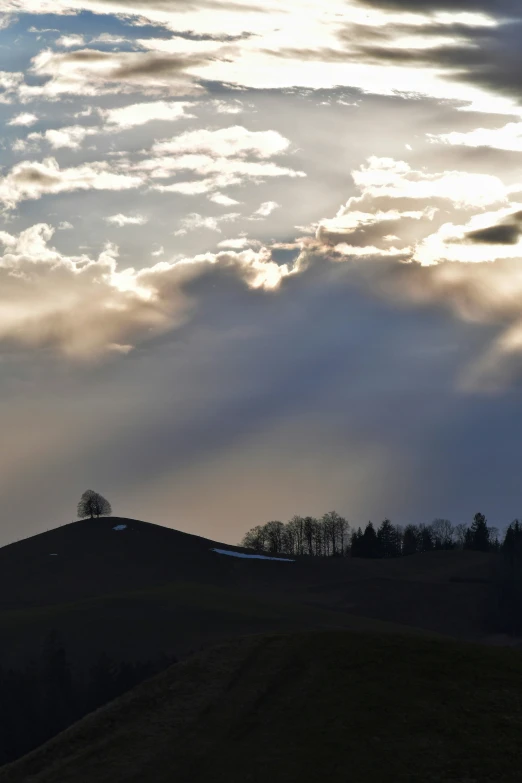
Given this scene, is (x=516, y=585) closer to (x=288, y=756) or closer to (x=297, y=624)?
(x=297, y=624)

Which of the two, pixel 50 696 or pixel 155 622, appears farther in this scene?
pixel 155 622

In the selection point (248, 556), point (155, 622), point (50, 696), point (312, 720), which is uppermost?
point (248, 556)

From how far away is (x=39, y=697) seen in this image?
87.6 metres

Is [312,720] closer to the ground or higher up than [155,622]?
closer to the ground

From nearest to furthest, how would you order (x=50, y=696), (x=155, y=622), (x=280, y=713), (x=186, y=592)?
(x=280, y=713), (x=50, y=696), (x=155, y=622), (x=186, y=592)

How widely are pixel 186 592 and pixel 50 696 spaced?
162ft

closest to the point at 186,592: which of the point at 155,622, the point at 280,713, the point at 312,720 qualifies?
the point at 155,622

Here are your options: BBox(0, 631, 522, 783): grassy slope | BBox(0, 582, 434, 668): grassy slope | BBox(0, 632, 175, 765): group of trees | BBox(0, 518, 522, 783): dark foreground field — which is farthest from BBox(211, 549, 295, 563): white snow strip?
BBox(0, 631, 522, 783): grassy slope

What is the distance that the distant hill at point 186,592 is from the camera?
112 m

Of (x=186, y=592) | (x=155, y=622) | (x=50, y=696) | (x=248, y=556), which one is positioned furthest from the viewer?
(x=248, y=556)

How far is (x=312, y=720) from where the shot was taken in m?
47.6

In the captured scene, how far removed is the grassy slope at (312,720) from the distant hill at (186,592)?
4920cm

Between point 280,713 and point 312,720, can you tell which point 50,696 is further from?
point 312,720

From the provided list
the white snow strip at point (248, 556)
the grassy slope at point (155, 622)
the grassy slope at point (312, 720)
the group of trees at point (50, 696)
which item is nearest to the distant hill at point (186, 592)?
the grassy slope at point (155, 622)
